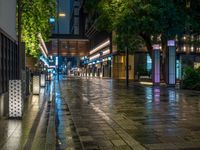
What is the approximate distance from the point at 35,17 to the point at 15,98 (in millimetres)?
12907

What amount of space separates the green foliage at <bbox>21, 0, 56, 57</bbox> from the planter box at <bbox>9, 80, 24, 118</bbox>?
12.0 m

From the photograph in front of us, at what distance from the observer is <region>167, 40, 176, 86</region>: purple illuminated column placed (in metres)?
40.0

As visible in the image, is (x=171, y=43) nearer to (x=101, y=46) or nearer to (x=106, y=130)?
(x=106, y=130)

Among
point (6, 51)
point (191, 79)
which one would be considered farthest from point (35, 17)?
point (191, 79)

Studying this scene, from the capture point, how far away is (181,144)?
8.98 meters

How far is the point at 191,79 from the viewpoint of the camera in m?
33.3

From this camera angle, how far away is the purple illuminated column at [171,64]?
40031 mm

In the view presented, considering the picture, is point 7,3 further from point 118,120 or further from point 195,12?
point 195,12

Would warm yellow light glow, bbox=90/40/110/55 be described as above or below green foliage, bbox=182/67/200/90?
above

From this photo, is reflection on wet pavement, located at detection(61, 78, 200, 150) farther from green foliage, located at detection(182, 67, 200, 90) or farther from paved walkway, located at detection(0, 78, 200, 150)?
green foliage, located at detection(182, 67, 200, 90)

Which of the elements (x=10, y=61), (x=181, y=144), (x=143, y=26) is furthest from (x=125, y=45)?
(x=181, y=144)

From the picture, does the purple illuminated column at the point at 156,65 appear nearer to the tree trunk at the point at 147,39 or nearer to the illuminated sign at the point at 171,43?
the tree trunk at the point at 147,39

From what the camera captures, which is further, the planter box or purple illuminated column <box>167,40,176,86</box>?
purple illuminated column <box>167,40,176,86</box>

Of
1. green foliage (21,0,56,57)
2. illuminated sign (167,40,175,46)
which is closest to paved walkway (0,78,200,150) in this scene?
green foliage (21,0,56,57)
